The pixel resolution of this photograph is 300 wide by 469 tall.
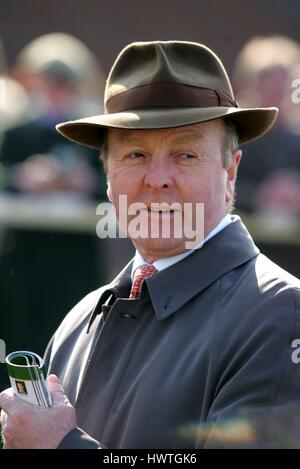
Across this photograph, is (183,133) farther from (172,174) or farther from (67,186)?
(67,186)

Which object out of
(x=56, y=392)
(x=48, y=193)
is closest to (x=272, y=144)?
(x=48, y=193)

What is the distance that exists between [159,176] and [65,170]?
11.3 feet

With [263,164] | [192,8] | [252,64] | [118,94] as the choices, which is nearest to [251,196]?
[263,164]

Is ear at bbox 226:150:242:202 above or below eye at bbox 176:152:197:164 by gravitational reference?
below

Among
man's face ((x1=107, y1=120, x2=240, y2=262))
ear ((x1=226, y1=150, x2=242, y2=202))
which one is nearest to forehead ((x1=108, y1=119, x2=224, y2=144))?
man's face ((x1=107, y1=120, x2=240, y2=262))

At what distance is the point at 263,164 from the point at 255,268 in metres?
3.56

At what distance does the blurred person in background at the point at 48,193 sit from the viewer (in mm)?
6512

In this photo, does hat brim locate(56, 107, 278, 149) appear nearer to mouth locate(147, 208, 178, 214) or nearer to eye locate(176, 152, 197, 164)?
eye locate(176, 152, 197, 164)

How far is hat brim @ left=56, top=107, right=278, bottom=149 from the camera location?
10.8 ft

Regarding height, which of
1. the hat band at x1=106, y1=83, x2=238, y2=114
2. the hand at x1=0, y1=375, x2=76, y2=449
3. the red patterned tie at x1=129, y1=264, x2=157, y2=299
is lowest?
the hand at x1=0, y1=375, x2=76, y2=449

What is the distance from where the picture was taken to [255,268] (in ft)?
10.6

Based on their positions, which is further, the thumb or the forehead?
the forehead

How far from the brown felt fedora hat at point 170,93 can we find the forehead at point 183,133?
5 cm
